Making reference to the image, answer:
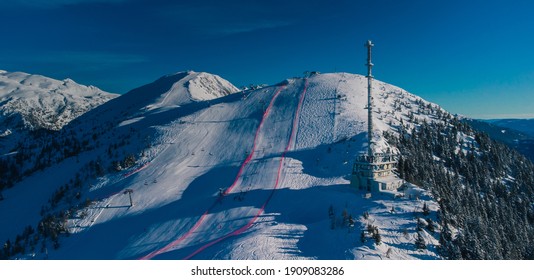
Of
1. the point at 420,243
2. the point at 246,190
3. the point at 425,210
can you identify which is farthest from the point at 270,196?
the point at 420,243

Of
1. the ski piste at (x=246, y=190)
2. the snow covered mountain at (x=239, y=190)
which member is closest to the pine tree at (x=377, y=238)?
the snow covered mountain at (x=239, y=190)

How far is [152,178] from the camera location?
64.1 m

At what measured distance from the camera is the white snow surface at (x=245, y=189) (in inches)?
1329

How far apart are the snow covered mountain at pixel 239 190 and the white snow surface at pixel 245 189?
0.23 m

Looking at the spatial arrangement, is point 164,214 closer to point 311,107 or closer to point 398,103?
point 311,107

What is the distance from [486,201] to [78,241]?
212ft

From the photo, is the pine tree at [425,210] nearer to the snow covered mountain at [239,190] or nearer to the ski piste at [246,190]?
the snow covered mountain at [239,190]

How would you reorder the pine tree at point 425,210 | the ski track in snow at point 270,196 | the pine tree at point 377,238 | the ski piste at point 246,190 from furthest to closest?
the ski piste at point 246,190
the ski track in snow at point 270,196
the pine tree at point 425,210
the pine tree at point 377,238

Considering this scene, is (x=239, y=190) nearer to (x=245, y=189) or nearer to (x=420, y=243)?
(x=245, y=189)

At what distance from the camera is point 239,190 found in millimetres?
53594

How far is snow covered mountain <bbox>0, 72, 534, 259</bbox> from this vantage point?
33.9 m

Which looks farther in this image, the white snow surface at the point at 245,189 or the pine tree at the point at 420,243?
the white snow surface at the point at 245,189

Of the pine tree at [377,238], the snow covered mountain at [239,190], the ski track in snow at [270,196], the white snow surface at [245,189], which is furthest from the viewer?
the ski track in snow at [270,196]

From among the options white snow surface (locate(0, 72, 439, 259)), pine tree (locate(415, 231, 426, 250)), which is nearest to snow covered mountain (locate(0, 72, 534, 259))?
pine tree (locate(415, 231, 426, 250))
